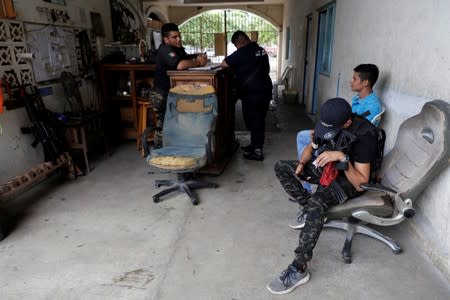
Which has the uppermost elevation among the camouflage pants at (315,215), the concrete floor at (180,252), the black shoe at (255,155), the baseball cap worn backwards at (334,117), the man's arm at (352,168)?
the baseball cap worn backwards at (334,117)

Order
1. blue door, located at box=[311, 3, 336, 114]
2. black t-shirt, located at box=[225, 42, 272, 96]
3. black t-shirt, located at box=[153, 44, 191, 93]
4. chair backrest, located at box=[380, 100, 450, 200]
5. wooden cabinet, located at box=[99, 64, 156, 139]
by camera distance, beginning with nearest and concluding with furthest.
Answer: chair backrest, located at box=[380, 100, 450, 200], black t-shirt, located at box=[153, 44, 191, 93], black t-shirt, located at box=[225, 42, 272, 96], wooden cabinet, located at box=[99, 64, 156, 139], blue door, located at box=[311, 3, 336, 114]

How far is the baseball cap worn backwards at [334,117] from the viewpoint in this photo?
73.0 inches

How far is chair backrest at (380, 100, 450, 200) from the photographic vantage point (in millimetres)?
1780

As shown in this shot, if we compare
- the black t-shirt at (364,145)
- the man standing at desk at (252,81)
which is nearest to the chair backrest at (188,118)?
the man standing at desk at (252,81)

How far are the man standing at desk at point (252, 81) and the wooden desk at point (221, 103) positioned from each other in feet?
0.52

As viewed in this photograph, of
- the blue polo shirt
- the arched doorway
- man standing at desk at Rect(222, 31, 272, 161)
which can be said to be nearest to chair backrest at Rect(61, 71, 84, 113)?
man standing at desk at Rect(222, 31, 272, 161)

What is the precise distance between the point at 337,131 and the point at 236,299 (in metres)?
1.12

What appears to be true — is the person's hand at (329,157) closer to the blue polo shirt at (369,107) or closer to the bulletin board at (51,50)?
the blue polo shirt at (369,107)

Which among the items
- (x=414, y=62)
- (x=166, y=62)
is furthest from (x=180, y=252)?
(x=414, y=62)

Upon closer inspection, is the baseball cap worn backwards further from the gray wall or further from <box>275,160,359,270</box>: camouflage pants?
the gray wall

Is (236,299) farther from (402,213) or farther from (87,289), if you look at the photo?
(402,213)

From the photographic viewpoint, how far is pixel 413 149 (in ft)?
6.55

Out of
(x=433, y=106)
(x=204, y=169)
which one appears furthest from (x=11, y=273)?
(x=433, y=106)

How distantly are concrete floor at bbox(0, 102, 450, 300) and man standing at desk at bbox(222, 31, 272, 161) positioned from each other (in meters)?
0.92
